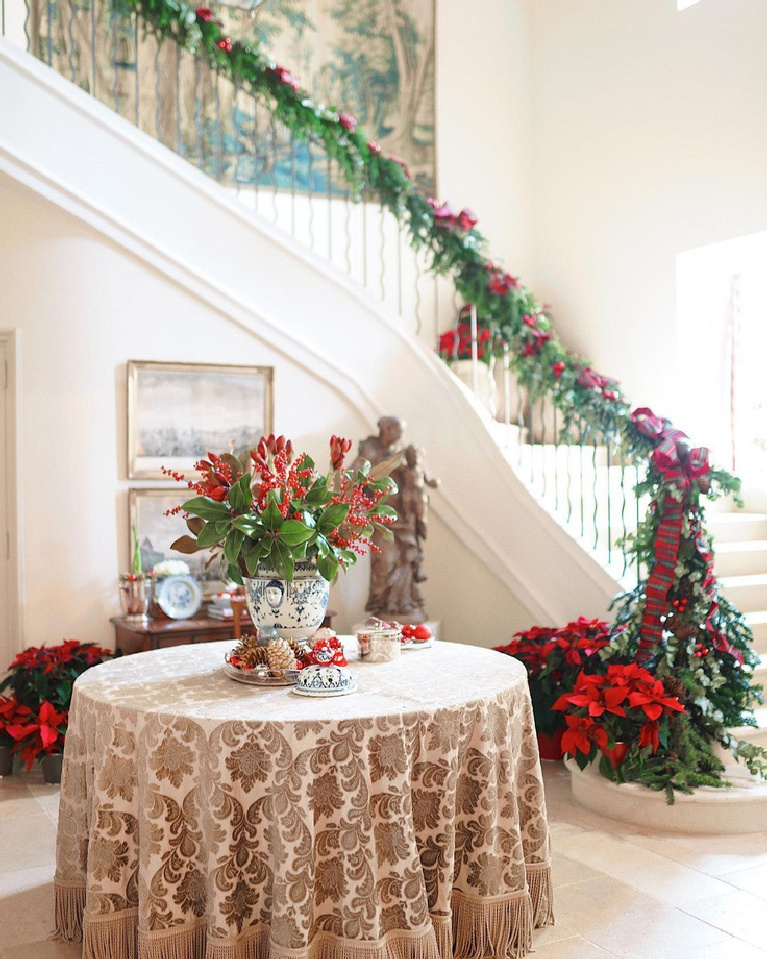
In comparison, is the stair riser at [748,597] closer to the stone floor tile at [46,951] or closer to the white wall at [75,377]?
the white wall at [75,377]

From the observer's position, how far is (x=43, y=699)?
5.70 m

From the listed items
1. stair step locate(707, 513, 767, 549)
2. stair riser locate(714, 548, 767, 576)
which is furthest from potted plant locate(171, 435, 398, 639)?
stair step locate(707, 513, 767, 549)

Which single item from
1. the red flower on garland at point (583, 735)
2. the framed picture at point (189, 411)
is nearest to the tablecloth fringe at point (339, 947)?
the red flower on garland at point (583, 735)

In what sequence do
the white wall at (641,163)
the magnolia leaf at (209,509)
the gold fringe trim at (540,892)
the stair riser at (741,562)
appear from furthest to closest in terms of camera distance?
the white wall at (641,163)
the stair riser at (741,562)
the magnolia leaf at (209,509)
the gold fringe trim at (540,892)

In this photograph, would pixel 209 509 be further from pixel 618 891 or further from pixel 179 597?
pixel 179 597

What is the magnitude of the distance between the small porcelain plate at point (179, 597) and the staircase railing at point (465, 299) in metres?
2.19

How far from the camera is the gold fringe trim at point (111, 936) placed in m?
3.25

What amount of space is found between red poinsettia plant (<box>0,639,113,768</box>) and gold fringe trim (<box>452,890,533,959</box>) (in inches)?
112

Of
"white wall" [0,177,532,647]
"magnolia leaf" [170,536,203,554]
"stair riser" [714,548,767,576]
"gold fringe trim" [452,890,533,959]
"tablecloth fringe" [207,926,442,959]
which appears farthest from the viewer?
Result: "stair riser" [714,548,767,576]

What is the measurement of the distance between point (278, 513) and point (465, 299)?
11.8ft

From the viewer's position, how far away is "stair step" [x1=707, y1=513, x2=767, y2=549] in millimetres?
7258

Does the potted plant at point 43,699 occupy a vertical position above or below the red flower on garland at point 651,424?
below

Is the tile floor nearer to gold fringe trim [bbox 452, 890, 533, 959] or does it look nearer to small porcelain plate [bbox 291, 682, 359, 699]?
gold fringe trim [bbox 452, 890, 533, 959]

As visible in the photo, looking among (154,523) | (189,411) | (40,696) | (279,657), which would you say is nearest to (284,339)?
(189,411)
